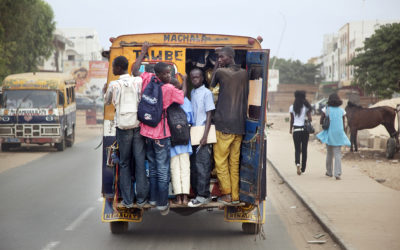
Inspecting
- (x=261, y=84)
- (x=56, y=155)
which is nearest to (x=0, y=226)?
(x=261, y=84)

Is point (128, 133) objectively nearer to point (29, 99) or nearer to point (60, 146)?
point (29, 99)

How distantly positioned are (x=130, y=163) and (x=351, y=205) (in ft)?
14.4

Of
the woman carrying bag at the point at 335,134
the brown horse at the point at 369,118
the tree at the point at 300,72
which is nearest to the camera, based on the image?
the woman carrying bag at the point at 335,134

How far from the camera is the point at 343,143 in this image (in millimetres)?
13320

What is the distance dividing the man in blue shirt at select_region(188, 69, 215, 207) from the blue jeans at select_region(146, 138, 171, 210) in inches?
15.7

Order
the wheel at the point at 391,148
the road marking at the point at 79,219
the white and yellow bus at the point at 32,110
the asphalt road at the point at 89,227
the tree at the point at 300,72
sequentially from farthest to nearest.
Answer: the tree at the point at 300,72
the white and yellow bus at the point at 32,110
the wheel at the point at 391,148
the road marking at the point at 79,219
the asphalt road at the point at 89,227

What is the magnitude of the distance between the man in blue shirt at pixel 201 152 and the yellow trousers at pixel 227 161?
0.13 metres

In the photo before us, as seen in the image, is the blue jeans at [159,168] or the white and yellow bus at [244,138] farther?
the white and yellow bus at [244,138]

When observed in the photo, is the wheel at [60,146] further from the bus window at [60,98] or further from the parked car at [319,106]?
the parked car at [319,106]

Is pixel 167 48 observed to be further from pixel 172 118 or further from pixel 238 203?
pixel 238 203

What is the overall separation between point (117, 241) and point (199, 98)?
6.95 ft

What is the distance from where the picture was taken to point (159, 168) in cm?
741

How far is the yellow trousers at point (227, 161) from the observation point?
7719 millimetres

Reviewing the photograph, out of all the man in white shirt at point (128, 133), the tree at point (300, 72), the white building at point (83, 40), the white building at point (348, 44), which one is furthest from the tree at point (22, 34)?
the tree at point (300, 72)
